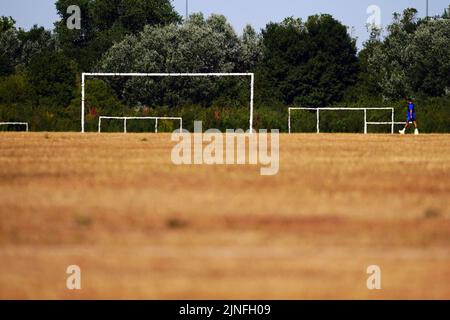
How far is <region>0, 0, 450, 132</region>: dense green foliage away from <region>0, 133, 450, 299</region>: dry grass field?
39.8m

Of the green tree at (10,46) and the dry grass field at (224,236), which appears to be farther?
the green tree at (10,46)

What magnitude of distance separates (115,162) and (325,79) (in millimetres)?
67603

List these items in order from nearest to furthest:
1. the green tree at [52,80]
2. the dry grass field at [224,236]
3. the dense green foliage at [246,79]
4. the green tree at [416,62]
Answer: the dry grass field at [224,236]
the dense green foliage at [246,79]
the green tree at [52,80]
the green tree at [416,62]

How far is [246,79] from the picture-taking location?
77938 mm

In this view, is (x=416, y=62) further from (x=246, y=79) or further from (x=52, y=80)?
(x=52, y=80)

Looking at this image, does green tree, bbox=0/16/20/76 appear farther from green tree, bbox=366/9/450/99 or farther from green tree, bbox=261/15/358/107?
green tree, bbox=366/9/450/99

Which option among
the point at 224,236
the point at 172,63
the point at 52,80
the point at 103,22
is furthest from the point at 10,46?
the point at 224,236

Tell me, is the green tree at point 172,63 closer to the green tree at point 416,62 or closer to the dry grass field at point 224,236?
the green tree at point 416,62

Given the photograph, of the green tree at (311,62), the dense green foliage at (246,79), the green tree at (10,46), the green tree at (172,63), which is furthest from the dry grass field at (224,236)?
the green tree at (10,46)

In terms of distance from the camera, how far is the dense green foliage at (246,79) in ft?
172

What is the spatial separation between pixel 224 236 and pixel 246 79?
7213 cm

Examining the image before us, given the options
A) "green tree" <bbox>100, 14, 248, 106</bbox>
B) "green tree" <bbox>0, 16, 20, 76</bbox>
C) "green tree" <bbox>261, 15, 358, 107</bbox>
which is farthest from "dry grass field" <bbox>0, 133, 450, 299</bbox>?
"green tree" <bbox>0, 16, 20, 76</bbox>

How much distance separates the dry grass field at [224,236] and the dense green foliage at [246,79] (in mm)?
39759
